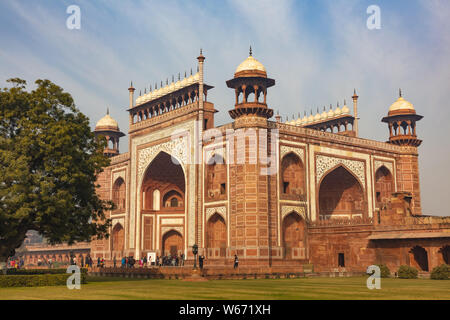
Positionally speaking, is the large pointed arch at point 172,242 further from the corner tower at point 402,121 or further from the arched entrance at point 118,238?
the corner tower at point 402,121

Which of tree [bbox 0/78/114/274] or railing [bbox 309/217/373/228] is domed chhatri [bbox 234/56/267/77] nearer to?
railing [bbox 309/217/373/228]

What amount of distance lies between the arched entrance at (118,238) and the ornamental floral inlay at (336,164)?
20.6 meters

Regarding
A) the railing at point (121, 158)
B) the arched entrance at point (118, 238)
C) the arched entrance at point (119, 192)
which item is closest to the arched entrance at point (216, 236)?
the railing at point (121, 158)

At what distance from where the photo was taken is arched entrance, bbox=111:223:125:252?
52.1m

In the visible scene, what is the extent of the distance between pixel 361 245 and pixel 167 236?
20.3 metres

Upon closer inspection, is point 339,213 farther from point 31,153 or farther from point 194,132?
point 31,153

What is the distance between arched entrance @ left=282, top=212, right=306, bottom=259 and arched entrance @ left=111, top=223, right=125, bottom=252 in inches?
766

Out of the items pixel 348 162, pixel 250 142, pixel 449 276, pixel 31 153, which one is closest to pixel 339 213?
pixel 348 162

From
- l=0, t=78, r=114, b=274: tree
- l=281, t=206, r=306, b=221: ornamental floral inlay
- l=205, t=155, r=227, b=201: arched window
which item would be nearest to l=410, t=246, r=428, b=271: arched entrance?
l=281, t=206, r=306, b=221: ornamental floral inlay

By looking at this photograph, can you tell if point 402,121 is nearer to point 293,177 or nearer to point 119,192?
point 293,177

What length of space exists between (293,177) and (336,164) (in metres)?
4.92

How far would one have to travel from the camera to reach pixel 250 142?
120ft

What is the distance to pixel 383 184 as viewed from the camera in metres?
47.3

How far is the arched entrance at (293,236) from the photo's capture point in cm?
3806
